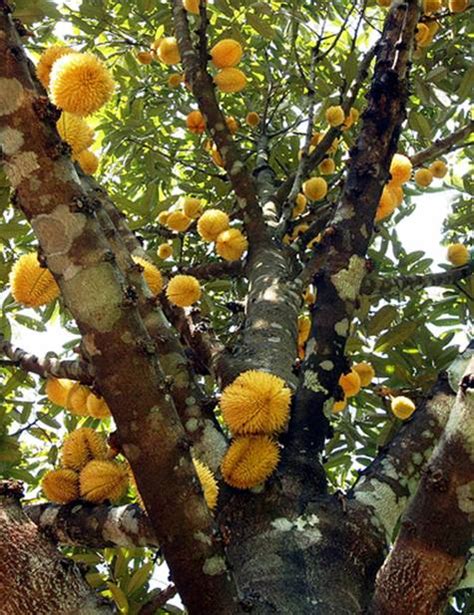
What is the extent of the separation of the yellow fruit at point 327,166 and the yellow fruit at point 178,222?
0.98 m

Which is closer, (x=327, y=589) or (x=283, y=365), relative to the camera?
(x=327, y=589)

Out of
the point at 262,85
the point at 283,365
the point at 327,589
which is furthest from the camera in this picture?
the point at 262,85

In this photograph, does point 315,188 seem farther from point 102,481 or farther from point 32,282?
point 102,481

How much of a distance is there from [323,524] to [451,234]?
132 inches

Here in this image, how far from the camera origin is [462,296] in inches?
150

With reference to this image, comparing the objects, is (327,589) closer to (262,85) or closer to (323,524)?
(323,524)

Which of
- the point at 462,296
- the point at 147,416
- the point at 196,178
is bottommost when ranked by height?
the point at 147,416

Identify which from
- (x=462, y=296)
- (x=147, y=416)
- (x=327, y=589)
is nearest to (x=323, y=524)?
(x=327, y=589)

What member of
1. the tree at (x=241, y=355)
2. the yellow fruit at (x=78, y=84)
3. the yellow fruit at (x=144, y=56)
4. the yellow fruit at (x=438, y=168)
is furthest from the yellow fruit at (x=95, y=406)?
the yellow fruit at (x=144, y=56)

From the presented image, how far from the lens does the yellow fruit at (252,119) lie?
4.56m

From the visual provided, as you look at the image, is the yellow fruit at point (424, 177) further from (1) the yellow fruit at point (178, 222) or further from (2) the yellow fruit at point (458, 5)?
(1) the yellow fruit at point (178, 222)

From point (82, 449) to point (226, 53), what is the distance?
7.32 feet

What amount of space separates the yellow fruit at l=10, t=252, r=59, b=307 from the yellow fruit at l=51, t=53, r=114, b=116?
1.36 feet

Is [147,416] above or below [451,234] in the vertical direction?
below
